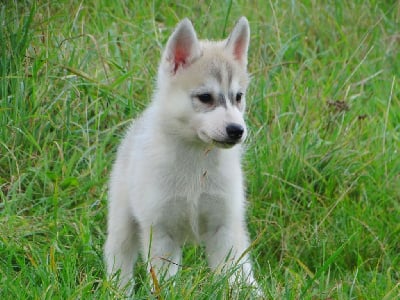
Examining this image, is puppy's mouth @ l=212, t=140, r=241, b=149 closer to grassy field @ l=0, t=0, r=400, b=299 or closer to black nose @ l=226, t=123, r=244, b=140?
black nose @ l=226, t=123, r=244, b=140

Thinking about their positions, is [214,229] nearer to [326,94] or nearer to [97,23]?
[326,94]

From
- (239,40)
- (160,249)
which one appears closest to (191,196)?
(160,249)

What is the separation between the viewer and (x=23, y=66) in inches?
262

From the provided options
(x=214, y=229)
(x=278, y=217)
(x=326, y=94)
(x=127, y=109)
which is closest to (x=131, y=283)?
(x=214, y=229)

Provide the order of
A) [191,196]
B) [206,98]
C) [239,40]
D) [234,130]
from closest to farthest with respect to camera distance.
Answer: [234,130] < [206,98] < [191,196] < [239,40]

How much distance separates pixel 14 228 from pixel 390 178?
264 cm

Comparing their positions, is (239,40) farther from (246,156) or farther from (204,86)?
(246,156)

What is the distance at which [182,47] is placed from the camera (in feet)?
17.6

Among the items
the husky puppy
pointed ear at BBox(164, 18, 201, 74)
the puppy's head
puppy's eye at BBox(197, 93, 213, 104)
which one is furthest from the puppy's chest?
pointed ear at BBox(164, 18, 201, 74)

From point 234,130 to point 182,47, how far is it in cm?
70

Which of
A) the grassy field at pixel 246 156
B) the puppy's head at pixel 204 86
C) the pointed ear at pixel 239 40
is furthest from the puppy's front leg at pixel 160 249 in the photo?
the pointed ear at pixel 239 40

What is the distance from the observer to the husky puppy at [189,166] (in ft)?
17.1

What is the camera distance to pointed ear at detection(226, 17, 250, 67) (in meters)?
5.45

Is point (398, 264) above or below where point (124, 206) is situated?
below
